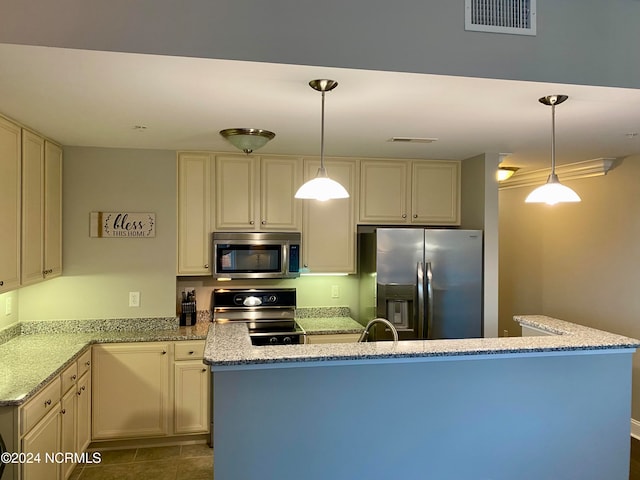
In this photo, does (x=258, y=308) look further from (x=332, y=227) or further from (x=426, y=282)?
(x=426, y=282)

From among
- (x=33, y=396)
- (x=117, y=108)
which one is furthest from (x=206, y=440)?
(x=117, y=108)

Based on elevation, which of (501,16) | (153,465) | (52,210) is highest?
(501,16)

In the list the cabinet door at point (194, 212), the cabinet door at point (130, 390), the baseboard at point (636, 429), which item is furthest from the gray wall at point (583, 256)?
the cabinet door at point (130, 390)

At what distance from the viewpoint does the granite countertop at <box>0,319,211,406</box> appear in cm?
246

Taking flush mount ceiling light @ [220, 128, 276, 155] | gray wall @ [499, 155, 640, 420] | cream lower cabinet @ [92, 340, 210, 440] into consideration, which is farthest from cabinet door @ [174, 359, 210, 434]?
gray wall @ [499, 155, 640, 420]

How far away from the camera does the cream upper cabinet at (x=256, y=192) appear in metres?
3.87

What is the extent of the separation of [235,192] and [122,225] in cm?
90

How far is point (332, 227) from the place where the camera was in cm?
407

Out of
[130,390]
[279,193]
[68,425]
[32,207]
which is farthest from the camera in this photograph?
[279,193]

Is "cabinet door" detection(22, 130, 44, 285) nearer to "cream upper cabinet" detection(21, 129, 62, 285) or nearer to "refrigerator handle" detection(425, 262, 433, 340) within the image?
"cream upper cabinet" detection(21, 129, 62, 285)

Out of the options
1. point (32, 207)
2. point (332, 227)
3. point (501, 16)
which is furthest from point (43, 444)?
point (501, 16)

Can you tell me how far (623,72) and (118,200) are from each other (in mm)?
3332

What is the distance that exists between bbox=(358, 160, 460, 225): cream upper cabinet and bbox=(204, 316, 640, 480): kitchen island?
1963 millimetres

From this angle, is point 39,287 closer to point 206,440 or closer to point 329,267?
point 206,440
